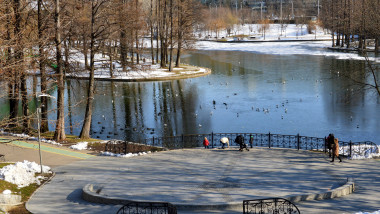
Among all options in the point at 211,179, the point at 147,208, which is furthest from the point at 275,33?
the point at 147,208

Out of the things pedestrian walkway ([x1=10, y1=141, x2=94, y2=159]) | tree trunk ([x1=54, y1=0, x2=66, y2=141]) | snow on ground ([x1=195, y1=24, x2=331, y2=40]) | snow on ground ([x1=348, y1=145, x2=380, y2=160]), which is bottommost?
pedestrian walkway ([x1=10, y1=141, x2=94, y2=159])

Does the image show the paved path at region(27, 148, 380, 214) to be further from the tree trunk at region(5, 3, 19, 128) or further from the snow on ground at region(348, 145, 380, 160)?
the tree trunk at region(5, 3, 19, 128)

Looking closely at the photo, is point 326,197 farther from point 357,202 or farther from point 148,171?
point 148,171

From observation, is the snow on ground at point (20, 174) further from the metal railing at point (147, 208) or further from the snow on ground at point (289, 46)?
the snow on ground at point (289, 46)

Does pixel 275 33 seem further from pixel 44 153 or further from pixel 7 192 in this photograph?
pixel 7 192

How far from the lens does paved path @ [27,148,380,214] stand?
650 inches

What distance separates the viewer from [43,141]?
89.1 feet

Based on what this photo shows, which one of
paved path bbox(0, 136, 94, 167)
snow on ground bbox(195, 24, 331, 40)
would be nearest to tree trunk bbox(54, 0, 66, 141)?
paved path bbox(0, 136, 94, 167)

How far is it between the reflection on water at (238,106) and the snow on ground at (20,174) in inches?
152

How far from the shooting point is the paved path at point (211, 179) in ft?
54.1

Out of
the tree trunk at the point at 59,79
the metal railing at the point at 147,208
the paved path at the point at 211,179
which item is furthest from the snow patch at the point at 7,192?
the tree trunk at the point at 59,79

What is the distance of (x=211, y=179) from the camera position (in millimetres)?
19047

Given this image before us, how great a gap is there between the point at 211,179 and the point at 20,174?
8083 mm

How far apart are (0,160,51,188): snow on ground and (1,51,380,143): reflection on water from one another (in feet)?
12.7
